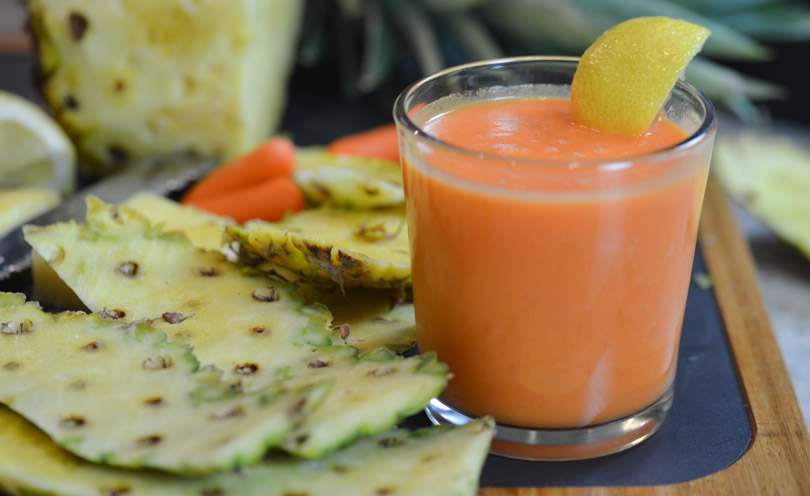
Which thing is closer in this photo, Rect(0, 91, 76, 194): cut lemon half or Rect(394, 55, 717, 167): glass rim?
Rect(394, 55, 717, 167): glass rim

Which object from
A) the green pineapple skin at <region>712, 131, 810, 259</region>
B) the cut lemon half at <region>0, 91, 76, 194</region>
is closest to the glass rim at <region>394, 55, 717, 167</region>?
the green pineapple skin at <region>712, 131, 810, 259</region>

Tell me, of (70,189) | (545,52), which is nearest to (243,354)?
(70,189)

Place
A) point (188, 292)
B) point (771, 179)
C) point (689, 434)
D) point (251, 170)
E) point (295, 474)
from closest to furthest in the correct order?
point (295, 474), point (689, 434), point (188, 292), point (251, 170), point (771, 179)

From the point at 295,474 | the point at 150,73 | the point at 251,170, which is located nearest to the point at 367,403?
the point at 295,474

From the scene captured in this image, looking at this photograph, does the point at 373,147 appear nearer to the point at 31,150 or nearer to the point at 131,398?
the point at 31,150

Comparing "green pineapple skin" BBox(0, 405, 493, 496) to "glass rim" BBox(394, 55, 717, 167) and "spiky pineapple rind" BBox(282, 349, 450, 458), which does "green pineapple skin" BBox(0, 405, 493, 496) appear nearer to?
"spiky pineapple rind" BBox(282, 349, 450, 458)

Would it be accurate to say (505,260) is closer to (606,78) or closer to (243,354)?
(606,78)
